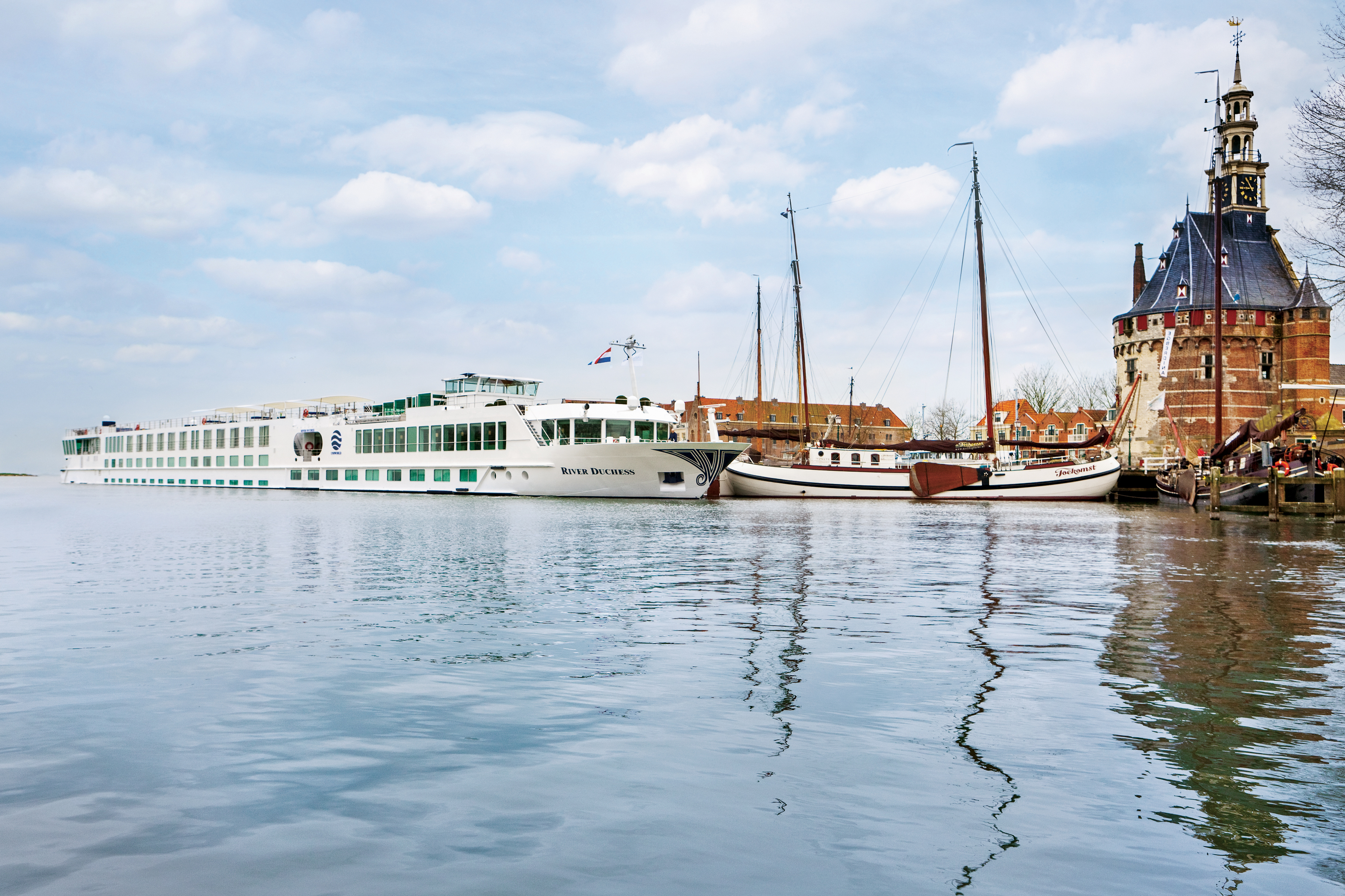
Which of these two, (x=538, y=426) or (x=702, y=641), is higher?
(x=538, y=426)

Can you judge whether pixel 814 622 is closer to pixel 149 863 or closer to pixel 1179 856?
pixel 1179 856

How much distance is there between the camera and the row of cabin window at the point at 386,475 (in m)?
61.3

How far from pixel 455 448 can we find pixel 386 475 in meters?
9.21

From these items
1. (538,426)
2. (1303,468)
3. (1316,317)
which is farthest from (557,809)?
(1316,317)

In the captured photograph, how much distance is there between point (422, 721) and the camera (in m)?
7.48

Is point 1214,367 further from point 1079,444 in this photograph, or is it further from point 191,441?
point 191,441

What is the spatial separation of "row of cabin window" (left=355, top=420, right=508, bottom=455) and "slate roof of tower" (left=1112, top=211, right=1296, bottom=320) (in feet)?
206

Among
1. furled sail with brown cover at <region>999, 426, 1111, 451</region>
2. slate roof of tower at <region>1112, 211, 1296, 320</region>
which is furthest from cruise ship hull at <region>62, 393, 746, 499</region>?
slate roof of tower at <region>1112, 211, 1296, 320</region>

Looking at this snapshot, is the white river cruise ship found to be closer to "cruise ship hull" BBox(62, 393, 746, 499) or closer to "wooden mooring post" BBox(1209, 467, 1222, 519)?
"cruise ship hull" BBox(62, 393, 746, 499)

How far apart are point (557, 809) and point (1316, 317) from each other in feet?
322

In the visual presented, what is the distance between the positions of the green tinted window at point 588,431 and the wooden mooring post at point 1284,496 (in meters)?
30.3

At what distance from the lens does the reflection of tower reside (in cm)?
531

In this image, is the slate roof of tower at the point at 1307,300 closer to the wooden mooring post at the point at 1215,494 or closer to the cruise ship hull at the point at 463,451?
the wooden mooring post at the point at 1215,494

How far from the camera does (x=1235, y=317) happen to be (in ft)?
281
